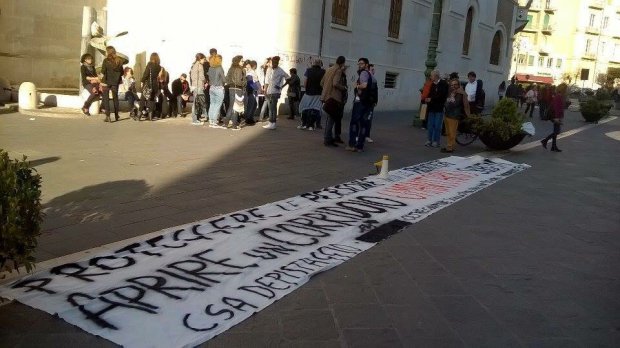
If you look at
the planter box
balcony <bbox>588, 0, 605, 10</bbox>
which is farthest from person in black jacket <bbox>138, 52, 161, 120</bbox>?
balcony <bbox>588, 0, 605, 10</bbox>

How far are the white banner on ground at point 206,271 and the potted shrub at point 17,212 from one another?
535mm

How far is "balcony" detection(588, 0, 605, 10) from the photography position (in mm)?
70188

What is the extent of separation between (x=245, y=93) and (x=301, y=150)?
11.7 feet

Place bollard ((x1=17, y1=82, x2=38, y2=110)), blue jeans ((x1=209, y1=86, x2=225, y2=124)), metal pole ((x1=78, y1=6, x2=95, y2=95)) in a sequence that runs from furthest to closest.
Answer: metal pole ((x1=78, y1=6, x2=95, y2=95)) → bollard ((x1=17, y1=82, x2=38, y2=110)) → blue jeans ((x1=209, y1=86, x2=225, y2=124))

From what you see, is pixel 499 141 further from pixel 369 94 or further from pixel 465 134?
pixel 369 94

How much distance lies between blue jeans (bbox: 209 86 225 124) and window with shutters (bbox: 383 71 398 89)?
11492 mm

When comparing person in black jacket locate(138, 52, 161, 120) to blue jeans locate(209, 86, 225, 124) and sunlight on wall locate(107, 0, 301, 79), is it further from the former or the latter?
sunlight on wall locate(107, 0, 301, 79)

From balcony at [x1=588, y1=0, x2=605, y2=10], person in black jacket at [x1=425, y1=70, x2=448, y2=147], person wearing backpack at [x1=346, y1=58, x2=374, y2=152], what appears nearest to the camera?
person wearing backpack at [x1=346, y1=58, x2=374, y2=152]

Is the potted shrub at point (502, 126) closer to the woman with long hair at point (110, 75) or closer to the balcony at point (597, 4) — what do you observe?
the woman with long hair at point (110, 75)

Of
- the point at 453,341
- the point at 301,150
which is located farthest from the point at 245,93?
the point at 453,341

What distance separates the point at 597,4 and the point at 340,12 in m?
63.0

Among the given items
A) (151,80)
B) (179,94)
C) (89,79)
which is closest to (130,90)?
(151,80)

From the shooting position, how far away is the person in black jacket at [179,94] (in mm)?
14328

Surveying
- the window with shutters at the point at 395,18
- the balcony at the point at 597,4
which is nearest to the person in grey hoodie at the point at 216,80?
the window with shutters at the point at 395,18
